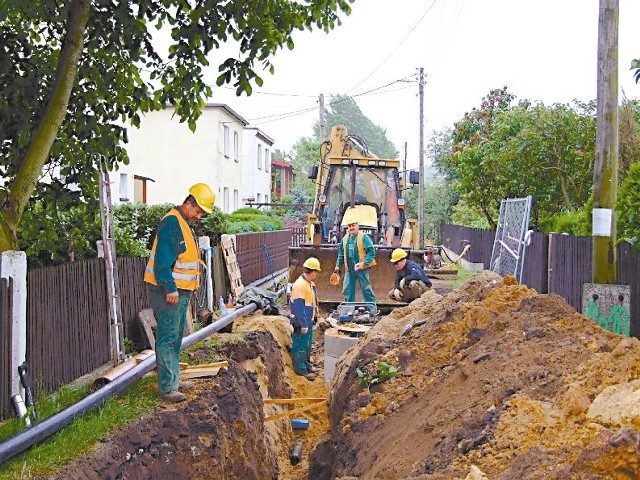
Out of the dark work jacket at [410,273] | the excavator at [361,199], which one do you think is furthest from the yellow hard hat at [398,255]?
the excavator at [361,199]

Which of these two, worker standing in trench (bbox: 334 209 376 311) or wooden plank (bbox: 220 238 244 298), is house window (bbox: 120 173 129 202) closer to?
wooden plank (bbox: 220 238 244 298)


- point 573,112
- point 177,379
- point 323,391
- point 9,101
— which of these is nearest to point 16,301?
point 177,379

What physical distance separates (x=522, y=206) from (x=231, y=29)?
34.4 feet

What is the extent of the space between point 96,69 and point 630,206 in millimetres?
6664

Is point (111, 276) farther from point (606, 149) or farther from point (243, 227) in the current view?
point (243, 227)

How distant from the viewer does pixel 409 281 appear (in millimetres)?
14523

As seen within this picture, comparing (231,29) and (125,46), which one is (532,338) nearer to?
(231,29)

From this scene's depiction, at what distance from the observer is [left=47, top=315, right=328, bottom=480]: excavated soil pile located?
648 centimetres

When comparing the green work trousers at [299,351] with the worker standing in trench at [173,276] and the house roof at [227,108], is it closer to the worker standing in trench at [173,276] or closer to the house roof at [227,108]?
the worker standing in trench at [173,276]

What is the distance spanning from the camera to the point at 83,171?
30.1 feet

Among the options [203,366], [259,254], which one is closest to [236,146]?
[259,254]

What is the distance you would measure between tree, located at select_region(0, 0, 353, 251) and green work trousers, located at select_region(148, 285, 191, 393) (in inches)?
61.3

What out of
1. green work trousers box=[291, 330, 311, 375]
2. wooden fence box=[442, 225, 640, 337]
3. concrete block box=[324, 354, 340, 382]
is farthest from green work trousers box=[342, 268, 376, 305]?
wooden fence box=[442, 225, 640, 337]

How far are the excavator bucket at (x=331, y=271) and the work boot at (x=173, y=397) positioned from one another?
7.69 metres
